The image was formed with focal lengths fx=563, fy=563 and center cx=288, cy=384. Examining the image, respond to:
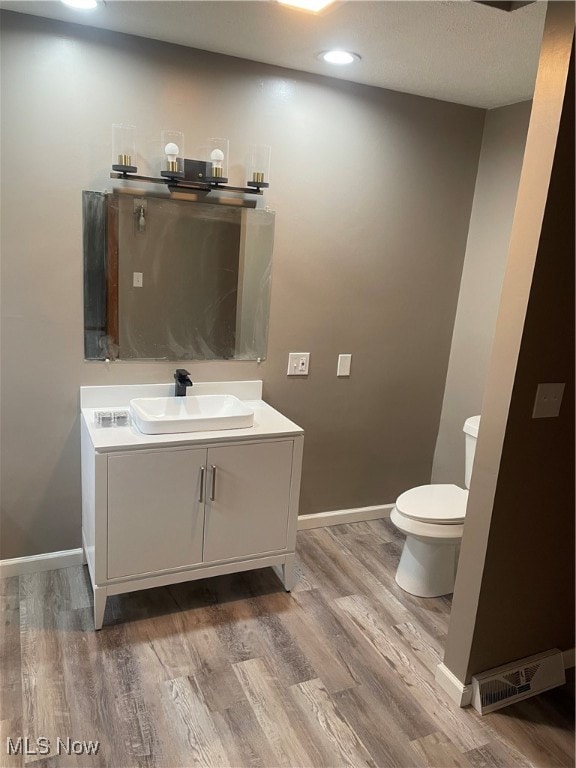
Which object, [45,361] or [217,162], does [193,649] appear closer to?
[45,361]

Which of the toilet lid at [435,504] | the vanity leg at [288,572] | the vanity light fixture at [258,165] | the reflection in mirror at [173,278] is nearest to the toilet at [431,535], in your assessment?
the toilet lid at [435,504]

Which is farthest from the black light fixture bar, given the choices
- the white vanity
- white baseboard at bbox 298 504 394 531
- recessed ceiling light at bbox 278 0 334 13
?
white baseboard at bbox 298 504 394 531

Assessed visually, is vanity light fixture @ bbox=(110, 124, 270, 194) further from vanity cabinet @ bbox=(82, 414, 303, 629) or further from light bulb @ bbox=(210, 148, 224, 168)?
vanity cabinet @ bbox=(82, 414, 303, 629)

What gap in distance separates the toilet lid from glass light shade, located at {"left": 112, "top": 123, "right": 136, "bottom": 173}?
1921mm

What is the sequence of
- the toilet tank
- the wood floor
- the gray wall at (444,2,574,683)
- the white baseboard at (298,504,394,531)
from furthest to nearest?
the white baseboard at (298,504,394,531) → the toilet tank → the wood floor → the gray wall at (444,2,574,683)

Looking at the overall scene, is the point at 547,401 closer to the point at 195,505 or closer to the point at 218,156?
the point at 195,505

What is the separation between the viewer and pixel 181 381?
2.58 m

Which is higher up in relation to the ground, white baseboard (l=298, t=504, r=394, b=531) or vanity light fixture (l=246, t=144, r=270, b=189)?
vanity light fixture (l=246, t=144, r=270, b=189)

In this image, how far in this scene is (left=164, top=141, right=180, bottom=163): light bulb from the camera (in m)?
2.36

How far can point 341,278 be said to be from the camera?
2.95m

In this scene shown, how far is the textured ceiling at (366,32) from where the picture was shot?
1.89 metres

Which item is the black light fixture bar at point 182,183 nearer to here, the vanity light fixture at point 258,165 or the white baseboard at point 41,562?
the vanity light fixture at point 258,165

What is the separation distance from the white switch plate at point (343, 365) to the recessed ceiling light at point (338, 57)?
1388 mm

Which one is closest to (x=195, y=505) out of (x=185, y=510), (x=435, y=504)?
(x=185, y=510)
